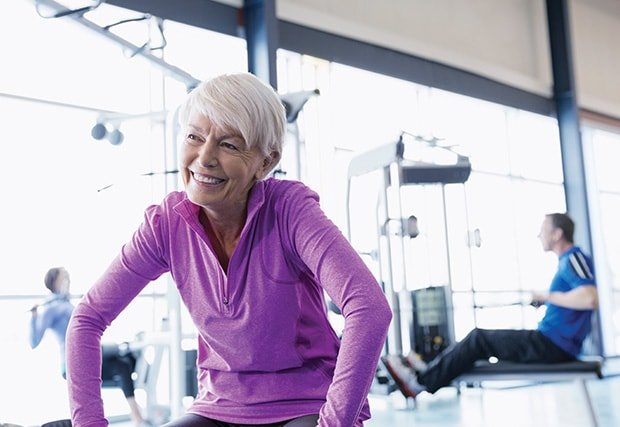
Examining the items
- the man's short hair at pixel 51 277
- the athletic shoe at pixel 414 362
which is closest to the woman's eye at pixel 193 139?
the man's short hair at pixel 51 277

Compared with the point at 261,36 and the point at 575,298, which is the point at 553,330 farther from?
the point at 261,36

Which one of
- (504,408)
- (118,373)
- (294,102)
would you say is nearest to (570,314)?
(504,408)

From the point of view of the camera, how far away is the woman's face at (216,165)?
108 centimetres

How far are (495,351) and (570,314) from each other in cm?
42

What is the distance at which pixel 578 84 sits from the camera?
835cm

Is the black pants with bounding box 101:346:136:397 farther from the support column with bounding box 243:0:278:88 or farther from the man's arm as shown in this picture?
the man's arm

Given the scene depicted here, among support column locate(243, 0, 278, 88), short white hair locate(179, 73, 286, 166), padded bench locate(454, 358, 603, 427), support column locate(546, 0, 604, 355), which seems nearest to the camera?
short white hair locate(179, 73, 286, 166)

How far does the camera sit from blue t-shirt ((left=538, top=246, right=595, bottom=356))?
369cm

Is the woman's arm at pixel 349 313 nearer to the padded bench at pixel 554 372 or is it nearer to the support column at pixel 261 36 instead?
the padded bench at pixel 554 372

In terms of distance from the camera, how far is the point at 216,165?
109 centimetres

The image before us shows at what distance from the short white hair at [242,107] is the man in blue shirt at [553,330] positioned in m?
2.87

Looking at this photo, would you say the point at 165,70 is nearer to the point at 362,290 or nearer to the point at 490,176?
the point at 362,290

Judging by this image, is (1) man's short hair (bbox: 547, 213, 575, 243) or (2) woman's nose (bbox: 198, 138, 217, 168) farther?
(1) man's short hair (bbox: 547, 213, 575, 243)

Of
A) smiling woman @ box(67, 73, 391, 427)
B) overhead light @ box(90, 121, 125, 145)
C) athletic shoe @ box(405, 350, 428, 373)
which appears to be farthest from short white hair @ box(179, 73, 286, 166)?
athletic shoe @ box(405, 350, 428, 373)
